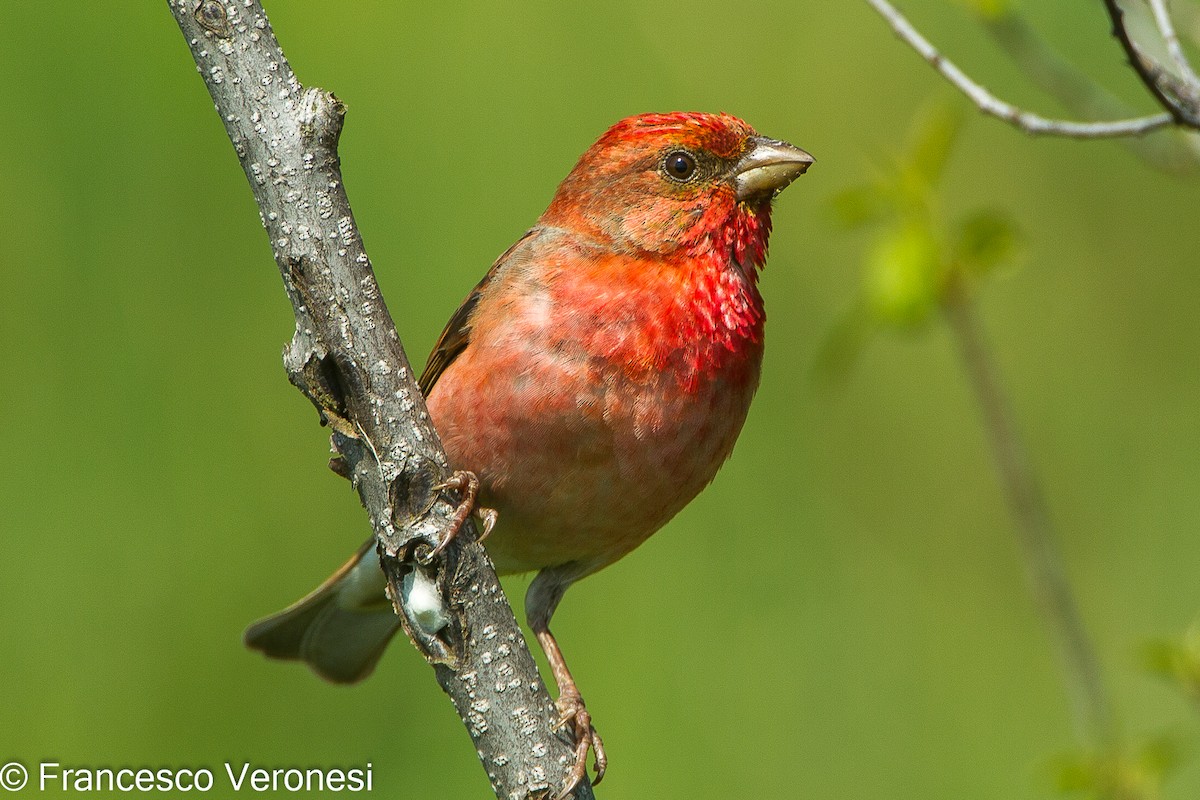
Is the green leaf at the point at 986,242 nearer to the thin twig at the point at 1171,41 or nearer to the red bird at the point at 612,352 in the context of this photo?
the red bird at the point at 612,352

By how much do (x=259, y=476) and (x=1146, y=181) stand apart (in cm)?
431

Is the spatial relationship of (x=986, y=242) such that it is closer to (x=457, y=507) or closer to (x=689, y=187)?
(x=689, y=187)

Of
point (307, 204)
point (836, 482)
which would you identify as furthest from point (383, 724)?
point (307, 204)

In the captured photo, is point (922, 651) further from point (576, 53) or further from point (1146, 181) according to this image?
point (576, 53)

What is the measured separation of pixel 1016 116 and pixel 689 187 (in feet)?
4.73

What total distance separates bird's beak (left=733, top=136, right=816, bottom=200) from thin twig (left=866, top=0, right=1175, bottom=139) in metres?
0.93

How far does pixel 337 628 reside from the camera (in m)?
5.54

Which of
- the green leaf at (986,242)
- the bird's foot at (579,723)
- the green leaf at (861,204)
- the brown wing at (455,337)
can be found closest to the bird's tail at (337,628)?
the brown wing at (455,337)

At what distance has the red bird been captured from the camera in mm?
4293

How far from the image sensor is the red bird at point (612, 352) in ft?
14.1

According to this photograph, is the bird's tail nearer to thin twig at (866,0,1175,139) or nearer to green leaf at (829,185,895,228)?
green leaf at (829,185,895,228)

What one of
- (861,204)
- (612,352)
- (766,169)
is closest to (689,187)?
(766,169)

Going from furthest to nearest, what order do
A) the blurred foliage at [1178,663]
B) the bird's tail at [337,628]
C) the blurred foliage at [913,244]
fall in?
the bird's tail at [337,628]
the blurred foliage at [913,244]
the blurred foliage at [1178,663]

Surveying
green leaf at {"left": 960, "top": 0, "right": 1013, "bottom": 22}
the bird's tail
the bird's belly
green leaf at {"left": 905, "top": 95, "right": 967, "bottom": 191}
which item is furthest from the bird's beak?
the bird's tail
